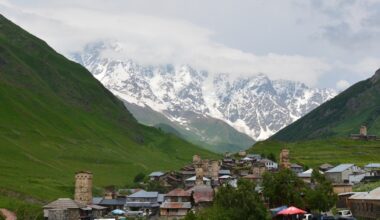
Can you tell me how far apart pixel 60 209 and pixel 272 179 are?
5173 centimetres

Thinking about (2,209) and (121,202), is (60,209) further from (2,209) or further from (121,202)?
(121,202)

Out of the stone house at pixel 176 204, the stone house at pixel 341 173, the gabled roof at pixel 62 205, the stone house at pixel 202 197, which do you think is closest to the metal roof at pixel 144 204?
the stone house at pixel 176 204

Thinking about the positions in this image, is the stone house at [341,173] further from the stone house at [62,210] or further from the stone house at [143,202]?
the stone house at [62,210]

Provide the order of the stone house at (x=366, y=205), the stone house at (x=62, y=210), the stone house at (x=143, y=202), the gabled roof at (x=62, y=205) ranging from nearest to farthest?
1. the stone house at (x=366, y=205)
2. the stone house at (x=62, y=210)
3. the gabled roof at (x=62, y=205)
4. the stone house at (x=143, y=202)

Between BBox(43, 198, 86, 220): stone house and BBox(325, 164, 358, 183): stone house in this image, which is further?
BBox(325, 164, 358, 183): stone house

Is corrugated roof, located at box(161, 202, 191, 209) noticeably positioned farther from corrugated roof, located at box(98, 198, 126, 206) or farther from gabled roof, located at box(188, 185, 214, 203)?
corrugated roof, located at box(98, 198, 126, 206)

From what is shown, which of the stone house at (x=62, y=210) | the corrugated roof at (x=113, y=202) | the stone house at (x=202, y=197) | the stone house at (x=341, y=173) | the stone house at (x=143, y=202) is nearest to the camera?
the stone house at (x=62, y=210)

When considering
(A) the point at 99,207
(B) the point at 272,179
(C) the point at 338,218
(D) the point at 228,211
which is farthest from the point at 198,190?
(C) the point at 338,218

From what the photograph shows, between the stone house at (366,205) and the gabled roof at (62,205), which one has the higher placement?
the gabled roof at (62,205)

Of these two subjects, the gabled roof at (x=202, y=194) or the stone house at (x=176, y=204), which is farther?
the gabled roof at (x=202, y=194)

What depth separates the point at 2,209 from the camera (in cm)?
14900

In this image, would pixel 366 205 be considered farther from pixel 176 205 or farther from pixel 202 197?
pixel 176 205

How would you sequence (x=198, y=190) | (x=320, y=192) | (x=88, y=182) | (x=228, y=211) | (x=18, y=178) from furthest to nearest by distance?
(x=18, y=178), (x=88, y=182), (x=198, y=190), (x=320, y=192), (x=228, y=211)

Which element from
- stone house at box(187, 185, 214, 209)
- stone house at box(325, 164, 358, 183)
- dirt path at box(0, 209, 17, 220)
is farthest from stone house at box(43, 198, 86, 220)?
stone house at box(325, 164, 358, 183)
